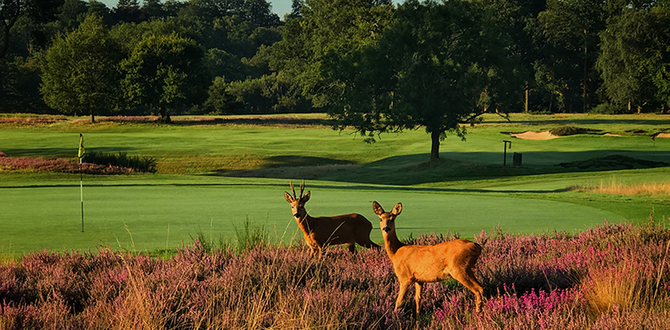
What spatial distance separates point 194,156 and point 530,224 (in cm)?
3678

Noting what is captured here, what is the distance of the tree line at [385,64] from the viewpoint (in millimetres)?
37406

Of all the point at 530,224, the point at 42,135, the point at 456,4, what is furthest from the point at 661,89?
the point at 530,224

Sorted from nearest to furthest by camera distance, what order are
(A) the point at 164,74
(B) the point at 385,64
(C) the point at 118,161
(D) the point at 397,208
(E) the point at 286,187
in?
1. (D) the point at 397,208
2. (E) the point at 286,187
3. (C) the point at 118,161
4. (B) the point at 385,64
5. (A) the point at 164,74

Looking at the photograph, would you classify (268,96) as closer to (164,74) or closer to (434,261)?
(164,74)

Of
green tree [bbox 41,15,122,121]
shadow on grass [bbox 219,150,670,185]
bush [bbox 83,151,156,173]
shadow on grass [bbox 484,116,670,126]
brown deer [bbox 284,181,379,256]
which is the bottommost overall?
shadow on grass [bbox 219,150,670,185]

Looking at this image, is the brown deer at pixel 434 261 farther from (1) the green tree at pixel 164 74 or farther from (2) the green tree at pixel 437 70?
(1) the green tree at pixel 164 74

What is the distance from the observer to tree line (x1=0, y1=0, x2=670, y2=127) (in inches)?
1473

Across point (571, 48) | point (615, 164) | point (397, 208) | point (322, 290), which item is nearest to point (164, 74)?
point (615, 164)

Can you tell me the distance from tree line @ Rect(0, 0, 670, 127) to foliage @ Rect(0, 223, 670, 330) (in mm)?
29082

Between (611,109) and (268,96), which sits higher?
(268,96)

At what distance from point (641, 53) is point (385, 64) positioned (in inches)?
1865

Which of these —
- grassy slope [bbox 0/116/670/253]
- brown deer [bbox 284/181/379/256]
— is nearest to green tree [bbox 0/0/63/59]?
grassy slope [bbox 0/116/670/253]

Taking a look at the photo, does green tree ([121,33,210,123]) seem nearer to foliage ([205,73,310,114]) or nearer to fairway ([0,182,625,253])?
foliage ([205,73,310,114])

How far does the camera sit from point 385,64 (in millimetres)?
39312
